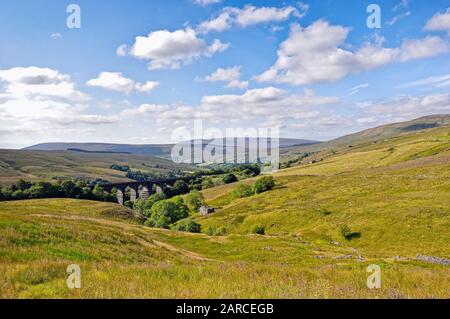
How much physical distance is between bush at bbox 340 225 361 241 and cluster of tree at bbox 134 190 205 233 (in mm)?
35524

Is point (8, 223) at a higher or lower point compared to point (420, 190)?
higher

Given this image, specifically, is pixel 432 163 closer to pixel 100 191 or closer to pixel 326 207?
pixel 326 207

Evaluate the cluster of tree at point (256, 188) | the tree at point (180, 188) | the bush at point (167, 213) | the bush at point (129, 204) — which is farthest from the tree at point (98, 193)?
the cluster of tree at point (256, 188)

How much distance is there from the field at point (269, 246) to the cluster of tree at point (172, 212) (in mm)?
10548

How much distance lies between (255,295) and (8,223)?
1881cm

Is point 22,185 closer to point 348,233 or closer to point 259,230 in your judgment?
point 259,230

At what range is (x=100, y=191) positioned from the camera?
137 m

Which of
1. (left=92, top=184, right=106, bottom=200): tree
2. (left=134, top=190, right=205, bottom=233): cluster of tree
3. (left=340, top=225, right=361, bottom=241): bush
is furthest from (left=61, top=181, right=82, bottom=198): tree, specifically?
(left=340, top=225, right=361, bottom=241): bush

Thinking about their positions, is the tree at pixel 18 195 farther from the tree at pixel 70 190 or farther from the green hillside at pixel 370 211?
the green hillside at pixel 370 211

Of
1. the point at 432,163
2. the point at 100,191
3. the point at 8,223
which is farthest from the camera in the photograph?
the point at 100,191

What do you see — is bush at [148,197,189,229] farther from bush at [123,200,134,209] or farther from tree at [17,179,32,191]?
tree at [17,179,32,191]

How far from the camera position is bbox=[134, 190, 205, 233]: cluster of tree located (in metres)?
82.1

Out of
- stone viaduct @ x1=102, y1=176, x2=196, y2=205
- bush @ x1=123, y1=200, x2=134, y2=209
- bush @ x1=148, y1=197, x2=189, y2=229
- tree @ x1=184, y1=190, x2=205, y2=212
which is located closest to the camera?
bush @ x1=148, y1=197, x2=189, y2=229
